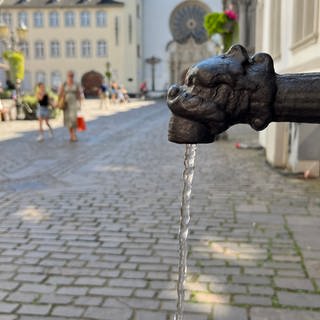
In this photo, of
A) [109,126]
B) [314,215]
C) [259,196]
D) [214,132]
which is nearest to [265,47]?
[259,196]

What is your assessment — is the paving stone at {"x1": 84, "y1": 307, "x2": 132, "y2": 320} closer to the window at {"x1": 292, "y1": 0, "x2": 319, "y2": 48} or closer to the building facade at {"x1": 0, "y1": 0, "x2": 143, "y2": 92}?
the window at {"x1": 292, "y1": 0, "x2": 319, "y2": 48}

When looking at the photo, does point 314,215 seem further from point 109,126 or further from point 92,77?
point 92,77

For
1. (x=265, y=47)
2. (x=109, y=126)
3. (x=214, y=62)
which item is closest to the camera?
(x=214, y=62)

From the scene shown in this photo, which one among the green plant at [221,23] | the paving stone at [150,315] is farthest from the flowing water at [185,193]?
the green plant at [221,23]

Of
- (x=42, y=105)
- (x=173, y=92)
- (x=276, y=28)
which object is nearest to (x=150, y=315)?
(x=173, y=92)

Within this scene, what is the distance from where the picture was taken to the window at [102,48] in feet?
185

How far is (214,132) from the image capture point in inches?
75.2

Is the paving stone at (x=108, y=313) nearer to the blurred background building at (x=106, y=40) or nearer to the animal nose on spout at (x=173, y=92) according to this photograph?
the animal nose on spout at (x=173, y=92)

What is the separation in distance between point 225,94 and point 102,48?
56275 millimetres

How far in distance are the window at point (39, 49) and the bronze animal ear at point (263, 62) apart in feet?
193

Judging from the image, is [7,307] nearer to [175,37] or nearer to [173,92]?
[173,92]

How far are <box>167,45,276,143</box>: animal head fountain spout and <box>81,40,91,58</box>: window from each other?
186ft

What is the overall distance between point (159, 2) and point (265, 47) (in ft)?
163

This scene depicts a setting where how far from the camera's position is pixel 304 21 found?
25.3 feet
